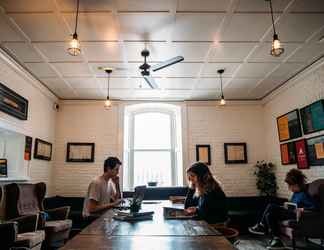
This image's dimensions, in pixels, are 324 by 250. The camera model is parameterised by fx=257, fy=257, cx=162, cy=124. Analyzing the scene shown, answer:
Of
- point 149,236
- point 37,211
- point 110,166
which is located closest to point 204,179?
point 149,236

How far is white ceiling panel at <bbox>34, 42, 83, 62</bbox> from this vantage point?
365 centimetres

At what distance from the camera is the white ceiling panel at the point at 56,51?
144 inches

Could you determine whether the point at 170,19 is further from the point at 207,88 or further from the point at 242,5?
the point at 207,88

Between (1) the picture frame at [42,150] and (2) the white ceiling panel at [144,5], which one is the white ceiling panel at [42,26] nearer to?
(2) the white ceiling panel at [144,5]

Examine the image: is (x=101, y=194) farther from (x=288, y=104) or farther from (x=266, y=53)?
(x=288, y=104)

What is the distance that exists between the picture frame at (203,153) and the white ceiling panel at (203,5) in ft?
12.4

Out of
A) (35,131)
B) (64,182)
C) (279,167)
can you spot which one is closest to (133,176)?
(64,182)

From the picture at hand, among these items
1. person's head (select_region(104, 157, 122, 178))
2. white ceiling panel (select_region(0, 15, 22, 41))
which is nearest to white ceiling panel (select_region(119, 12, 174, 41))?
white ceiling panel (select_region(0, 15, 22, 41))

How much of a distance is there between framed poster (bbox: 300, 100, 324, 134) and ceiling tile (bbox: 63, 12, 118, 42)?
3.41 meters

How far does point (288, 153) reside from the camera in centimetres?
521

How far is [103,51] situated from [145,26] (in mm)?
933

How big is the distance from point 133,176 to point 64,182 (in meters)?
1.63

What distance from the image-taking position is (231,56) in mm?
4078

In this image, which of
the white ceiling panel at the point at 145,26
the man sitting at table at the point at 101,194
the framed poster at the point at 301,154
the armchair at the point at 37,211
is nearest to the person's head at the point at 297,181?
the framed poster at the point at 301,154
